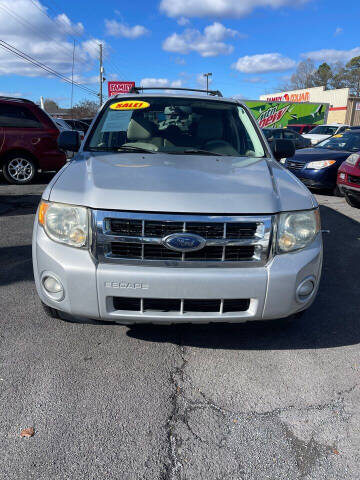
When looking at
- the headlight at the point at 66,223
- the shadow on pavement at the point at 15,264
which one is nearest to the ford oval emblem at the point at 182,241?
the headlight at the point at 66,223

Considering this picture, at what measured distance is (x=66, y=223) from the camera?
2.45 metres

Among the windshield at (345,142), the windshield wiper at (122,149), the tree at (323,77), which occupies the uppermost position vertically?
the tree at (323,77)

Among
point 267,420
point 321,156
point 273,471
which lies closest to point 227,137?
point 267,420

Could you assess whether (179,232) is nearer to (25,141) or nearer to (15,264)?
(15,264)

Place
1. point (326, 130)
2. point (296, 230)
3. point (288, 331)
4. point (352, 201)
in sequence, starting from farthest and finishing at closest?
1. point (326, 130)
2. point (352, 201)
3. point (288, 331)
4. point (296, 230)

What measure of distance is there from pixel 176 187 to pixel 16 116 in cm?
812

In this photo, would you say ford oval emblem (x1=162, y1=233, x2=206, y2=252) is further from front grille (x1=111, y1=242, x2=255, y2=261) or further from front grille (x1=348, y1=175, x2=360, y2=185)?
front grille (x1=348, y1=175, x2=360, y2=185)

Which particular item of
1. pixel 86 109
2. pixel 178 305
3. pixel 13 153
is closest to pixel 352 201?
pixel 178 305

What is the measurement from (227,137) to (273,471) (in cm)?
285

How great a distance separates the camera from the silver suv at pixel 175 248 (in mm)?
2336

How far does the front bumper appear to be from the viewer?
233 centimetres

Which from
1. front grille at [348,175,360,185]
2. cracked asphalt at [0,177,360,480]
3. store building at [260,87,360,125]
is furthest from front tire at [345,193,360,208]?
store building at [260,87,360,125]

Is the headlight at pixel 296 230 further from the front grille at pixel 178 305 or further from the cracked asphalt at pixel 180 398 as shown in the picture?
the cracked asphalt at pixel 180 398

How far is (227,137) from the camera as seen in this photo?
385cm
